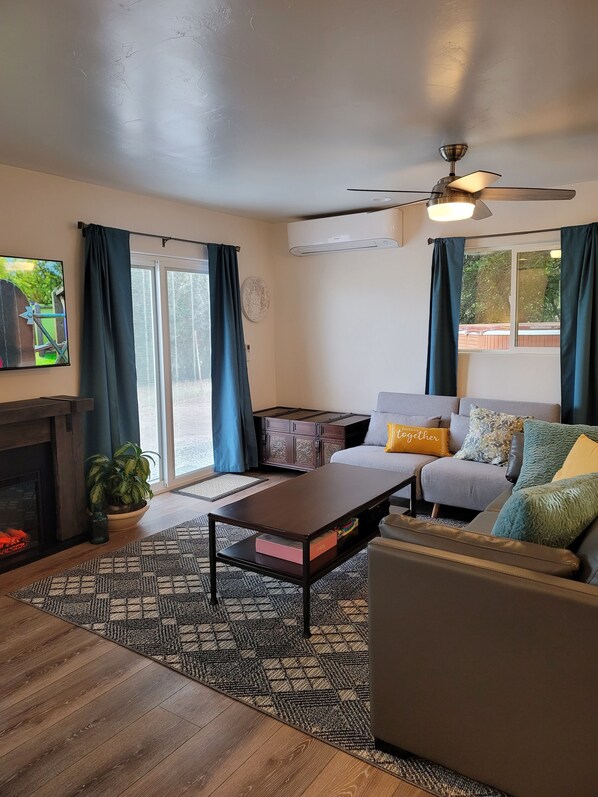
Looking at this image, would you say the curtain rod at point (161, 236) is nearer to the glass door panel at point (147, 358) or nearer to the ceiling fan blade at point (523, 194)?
the glass door panel at point (147, 358)

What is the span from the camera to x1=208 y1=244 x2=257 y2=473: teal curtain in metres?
5.23

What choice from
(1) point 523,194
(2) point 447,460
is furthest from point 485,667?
(2) point 447,460

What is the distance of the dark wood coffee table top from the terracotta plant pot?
1.19m

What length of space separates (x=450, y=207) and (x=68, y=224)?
104 inches

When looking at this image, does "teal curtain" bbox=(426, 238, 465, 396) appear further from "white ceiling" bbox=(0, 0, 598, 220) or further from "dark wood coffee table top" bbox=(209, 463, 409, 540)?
"dark wood coffee table top" bbox=(209, 463, 409, 540)

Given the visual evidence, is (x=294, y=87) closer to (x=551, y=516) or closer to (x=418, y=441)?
(x=551, y=516)

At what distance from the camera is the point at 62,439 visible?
12.2 feet

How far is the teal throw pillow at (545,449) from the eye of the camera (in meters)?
3.07

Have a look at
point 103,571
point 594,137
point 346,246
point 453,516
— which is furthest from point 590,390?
point 103,571

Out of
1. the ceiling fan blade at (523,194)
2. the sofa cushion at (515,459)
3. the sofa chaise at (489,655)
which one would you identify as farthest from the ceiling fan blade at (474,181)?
the sofa chaise at (489,655)

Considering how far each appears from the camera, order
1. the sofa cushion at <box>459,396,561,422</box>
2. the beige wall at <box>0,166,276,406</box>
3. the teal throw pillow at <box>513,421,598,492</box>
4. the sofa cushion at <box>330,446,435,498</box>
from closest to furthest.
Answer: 1. the teal throw pillow at <box>513,421,598,492</box>
2. the beige wall at <box>0,166,276,406</box>
3. the sofa cushion at <box>330,446,435,498</box>
4. the sofa cushion at <box>459,396,561,422</box>

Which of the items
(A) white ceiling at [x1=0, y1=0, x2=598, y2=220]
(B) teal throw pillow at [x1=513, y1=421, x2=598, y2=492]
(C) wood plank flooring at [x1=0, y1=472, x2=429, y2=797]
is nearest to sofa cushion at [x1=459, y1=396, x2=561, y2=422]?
(B) teal throw pillow at [x1=513, y1=421, x2=598, y2=492]

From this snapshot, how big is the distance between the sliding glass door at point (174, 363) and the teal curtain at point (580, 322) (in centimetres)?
311

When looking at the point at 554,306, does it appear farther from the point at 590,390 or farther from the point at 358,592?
the point at 358,592
